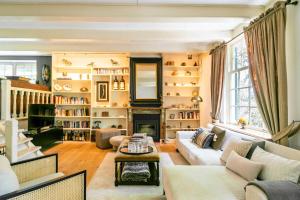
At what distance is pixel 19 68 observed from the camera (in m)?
7.29

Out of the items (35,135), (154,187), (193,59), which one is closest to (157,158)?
(154,187)

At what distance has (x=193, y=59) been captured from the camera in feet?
23.4

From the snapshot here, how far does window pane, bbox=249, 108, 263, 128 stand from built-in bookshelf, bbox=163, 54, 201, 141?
268cm

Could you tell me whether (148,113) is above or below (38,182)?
above

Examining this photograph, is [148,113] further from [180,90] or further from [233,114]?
[233,114]

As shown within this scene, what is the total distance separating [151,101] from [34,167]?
4526 mm

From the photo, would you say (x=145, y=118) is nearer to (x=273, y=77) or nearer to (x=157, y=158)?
(x=157, y=158)

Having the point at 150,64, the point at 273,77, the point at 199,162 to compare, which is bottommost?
the point at 199,162

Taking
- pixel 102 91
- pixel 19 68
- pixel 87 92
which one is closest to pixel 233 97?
pixel 102 91

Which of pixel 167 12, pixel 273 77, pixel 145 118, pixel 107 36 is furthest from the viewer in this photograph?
pixel 145 118

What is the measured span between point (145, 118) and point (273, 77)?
4343 mm

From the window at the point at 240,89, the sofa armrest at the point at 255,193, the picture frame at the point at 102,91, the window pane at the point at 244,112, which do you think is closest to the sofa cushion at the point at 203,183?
the sofa armrest at the point at 255,193

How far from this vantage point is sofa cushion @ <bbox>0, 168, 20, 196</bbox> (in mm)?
1692

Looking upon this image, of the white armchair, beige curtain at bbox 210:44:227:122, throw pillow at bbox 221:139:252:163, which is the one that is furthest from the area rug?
beige curtain at bbox 210:44:227:122
